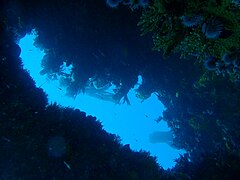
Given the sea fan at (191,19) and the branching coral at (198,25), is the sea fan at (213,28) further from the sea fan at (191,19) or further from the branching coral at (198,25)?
the sea fan at (191,19)

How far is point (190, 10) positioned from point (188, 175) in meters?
8.88

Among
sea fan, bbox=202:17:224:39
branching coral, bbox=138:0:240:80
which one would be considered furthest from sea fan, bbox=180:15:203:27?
sea fan, bbox=202:17:224:39

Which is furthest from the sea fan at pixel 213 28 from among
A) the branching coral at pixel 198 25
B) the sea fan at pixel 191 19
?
the sea fan at pixel 191 19

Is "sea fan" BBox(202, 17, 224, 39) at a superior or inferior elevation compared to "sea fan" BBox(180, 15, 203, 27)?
inferior

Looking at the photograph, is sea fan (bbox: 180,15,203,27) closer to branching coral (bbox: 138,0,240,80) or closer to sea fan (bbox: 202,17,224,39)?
branching coral (bbox: 138,0,240,80)

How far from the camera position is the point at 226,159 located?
10.3 metres

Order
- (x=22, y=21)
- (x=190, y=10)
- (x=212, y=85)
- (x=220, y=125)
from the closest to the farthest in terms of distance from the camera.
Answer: (x=190, y=10), (x=22, y=21), (x=212, y=85), (x=220, y=125)

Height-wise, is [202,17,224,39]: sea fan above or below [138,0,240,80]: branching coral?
below

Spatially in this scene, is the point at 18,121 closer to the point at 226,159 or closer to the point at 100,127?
the point at 100,127

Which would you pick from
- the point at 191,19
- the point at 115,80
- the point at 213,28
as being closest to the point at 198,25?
the point at 191,19

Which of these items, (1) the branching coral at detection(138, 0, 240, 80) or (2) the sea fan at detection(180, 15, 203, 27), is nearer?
(1) the branching coral at detection(138, 0, 240, 80)

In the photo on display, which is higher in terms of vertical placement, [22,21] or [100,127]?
[22,21]

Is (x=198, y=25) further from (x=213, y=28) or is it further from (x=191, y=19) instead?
(x=213, y=28)

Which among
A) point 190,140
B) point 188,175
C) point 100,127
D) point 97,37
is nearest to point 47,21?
point 97,37
